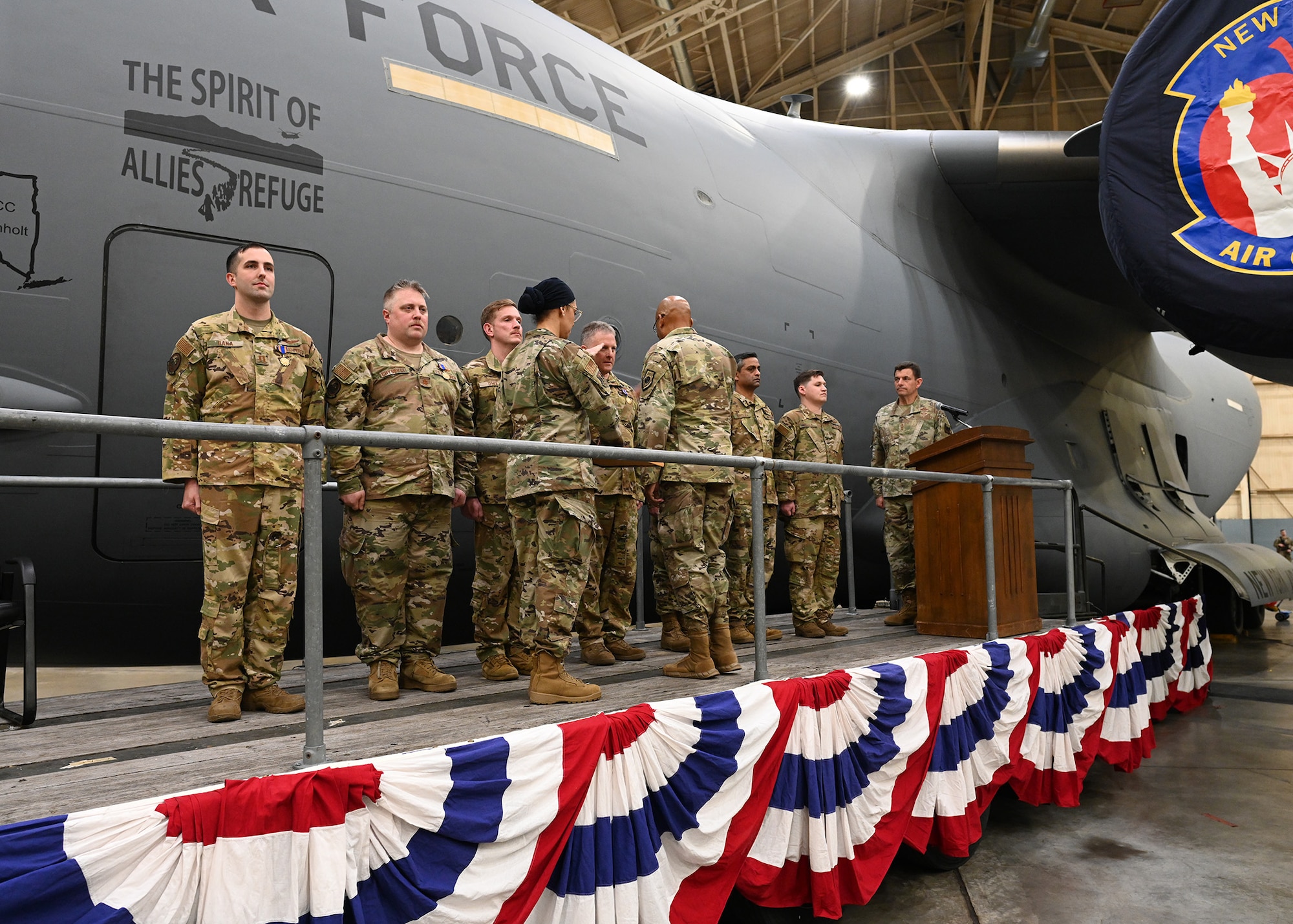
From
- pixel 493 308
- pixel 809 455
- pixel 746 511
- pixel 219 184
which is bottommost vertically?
pixel 746 511

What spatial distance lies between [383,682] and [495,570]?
768mm

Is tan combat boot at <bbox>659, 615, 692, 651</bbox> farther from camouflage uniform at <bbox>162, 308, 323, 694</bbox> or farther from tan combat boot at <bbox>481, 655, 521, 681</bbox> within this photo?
camouflage uniform at <bbox>162, 308, 323, 694</bbox>

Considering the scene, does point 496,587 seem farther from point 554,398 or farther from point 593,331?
point 593,331

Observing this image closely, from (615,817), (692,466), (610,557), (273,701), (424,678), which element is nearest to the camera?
(615,817)

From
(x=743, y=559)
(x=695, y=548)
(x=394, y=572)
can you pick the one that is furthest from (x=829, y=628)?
(x=394, y=572)

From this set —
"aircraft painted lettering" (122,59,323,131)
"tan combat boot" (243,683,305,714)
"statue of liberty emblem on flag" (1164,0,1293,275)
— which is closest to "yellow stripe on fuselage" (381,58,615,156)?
"aircraft painted lettering" (122,59,323,131)

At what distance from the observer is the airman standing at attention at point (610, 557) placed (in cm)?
392

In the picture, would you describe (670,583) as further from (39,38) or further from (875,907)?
(39,38)

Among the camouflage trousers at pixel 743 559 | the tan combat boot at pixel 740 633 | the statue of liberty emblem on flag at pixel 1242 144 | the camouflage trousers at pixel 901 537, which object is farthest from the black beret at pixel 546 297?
the camouflage trousers at pixel 901 537

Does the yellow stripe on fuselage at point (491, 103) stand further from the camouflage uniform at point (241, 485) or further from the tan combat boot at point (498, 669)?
the tan combat boot at point (498, 669)

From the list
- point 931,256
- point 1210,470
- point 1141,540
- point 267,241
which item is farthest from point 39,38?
point 1210,470

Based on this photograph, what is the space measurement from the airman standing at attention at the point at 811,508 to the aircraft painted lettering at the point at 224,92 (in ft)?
9.59

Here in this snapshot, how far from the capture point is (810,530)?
16.6ft

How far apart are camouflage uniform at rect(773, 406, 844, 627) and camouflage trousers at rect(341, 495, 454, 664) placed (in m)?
2.19
